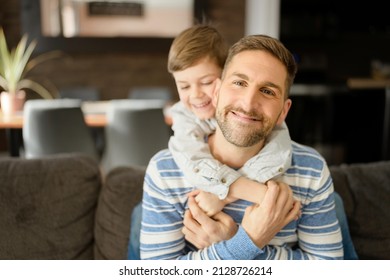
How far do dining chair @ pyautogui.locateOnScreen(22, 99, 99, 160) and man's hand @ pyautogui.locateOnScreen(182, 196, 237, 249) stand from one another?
1580mm

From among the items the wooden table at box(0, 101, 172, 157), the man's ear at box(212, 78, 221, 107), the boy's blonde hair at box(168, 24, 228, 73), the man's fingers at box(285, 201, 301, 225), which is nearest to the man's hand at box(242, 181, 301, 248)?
the man's fingers at box(285, 201, 301, 225)

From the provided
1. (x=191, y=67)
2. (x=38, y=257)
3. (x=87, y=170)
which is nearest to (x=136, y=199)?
(x=87, y=170)

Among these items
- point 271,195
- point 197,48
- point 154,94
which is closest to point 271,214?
point 271,195

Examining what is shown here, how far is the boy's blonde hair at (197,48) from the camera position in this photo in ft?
2.92

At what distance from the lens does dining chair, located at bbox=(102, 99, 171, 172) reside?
84.1 inches

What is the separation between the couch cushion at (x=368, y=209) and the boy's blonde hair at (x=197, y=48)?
1.77ft

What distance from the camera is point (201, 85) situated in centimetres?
90

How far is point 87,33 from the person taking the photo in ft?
13.9

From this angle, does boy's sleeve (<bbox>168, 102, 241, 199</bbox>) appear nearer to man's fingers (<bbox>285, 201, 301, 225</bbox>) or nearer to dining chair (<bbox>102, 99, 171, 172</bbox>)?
man's fingers (<bbox>285, 201, 301, 225</bbox>)

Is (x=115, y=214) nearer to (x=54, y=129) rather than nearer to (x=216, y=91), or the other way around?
(x=216, y=91)

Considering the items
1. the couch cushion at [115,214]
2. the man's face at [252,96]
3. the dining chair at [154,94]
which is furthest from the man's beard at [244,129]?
the dining chair at [154,94]

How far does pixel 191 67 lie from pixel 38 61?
3.77m

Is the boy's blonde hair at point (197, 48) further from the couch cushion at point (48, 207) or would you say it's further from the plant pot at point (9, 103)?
the plant pot at point (9, 103)

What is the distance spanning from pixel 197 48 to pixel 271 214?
1.30 ft
